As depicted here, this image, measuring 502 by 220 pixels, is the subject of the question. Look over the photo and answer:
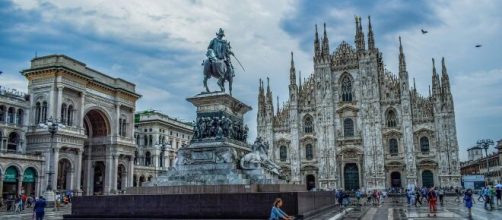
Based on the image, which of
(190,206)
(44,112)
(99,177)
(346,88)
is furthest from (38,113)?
(346,88)

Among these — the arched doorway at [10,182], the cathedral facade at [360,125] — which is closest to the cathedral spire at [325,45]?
the cathedral facade at [360,125]

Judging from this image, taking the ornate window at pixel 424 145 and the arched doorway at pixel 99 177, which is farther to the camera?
the ornate window at pixel 424 145

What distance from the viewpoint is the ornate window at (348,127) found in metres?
55.1

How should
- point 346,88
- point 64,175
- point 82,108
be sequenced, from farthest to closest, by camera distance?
point 346,88
point 64,175
point 82,108

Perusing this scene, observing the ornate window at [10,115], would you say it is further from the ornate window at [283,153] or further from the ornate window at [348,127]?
the ornate window at [348,127]

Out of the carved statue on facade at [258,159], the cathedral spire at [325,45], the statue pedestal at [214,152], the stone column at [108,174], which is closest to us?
the statue pedestal at [214,152]

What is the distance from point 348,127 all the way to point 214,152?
41.9m

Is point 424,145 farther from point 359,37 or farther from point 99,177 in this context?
point 99,177

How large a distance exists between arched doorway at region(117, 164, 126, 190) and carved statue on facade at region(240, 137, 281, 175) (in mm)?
37626

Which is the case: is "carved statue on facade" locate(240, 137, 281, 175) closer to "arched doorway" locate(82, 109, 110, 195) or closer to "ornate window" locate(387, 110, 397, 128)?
"arched doorway" locate(82, 109, 110, 195)

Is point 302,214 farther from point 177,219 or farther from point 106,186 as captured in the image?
point 106,186

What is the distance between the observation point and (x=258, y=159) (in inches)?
623

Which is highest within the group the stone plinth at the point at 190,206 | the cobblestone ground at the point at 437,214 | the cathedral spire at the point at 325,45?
the cathedral spire at the point at 325,45

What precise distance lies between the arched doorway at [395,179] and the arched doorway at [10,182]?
40.5 meters
